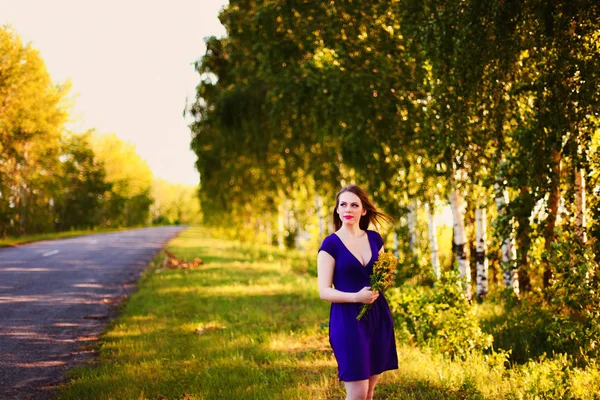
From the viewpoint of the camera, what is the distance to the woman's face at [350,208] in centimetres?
363

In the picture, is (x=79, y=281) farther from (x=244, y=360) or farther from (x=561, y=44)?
(x=561, y=44)

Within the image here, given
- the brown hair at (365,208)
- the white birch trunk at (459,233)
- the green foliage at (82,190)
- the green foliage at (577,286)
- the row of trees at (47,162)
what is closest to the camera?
the brown hair at (365,208)

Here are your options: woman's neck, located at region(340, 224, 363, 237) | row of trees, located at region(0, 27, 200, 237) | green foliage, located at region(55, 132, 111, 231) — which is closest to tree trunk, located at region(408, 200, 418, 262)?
woman's neck, located at region(340, 224, 363, 237)

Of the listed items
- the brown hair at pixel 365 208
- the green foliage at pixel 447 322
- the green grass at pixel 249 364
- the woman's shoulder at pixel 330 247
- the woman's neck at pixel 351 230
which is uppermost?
the brown hair at pixel 365 208

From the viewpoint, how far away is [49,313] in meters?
8.87

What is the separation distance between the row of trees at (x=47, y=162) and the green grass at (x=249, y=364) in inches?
816

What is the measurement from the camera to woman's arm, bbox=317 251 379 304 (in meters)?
3.30

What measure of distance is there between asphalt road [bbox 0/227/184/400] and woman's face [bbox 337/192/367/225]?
3794 millimetres

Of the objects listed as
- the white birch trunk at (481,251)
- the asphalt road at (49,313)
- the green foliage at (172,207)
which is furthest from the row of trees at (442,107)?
the green foliage at (172,207)

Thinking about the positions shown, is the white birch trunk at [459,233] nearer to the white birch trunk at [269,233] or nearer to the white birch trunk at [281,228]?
the white birch trunk at [281,228]

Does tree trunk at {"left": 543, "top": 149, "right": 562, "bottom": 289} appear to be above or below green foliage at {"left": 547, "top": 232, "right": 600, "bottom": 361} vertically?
above

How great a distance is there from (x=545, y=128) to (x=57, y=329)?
751cm

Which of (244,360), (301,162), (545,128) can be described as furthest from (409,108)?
(301,162)

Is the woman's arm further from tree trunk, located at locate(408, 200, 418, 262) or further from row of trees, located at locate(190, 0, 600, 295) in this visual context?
tree trunk, located at locate(408, 200, 418, 262)
